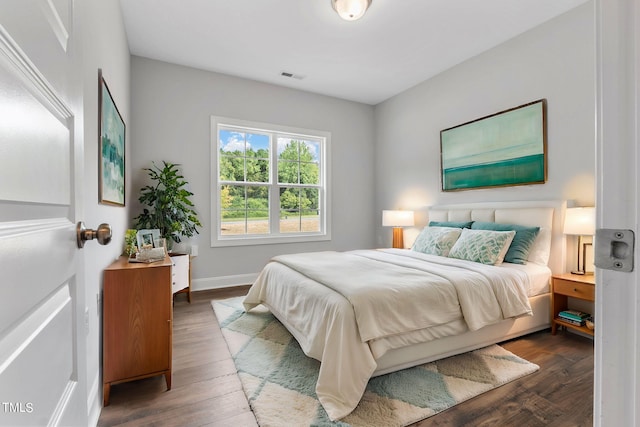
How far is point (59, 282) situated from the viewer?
1.98 ft

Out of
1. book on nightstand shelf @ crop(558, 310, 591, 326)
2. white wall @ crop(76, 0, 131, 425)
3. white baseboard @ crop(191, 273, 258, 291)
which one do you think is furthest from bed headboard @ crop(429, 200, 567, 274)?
white wall @ crop(76, 0, 131, 425)

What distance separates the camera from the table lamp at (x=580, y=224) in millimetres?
2398

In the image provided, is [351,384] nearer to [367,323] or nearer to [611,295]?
[367,323]

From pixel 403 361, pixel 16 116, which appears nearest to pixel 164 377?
pixel 403 361

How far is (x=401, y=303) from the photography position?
6.06ft

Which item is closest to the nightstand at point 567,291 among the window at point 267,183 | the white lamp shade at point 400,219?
the white lamp shade at point 400,219

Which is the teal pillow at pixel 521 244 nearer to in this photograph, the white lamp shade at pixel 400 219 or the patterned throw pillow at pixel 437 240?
the patterned throw pillow at pixel 437 240

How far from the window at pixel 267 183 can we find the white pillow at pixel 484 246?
2366 mm

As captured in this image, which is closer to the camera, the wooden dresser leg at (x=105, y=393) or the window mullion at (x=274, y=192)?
the wooden dresser leg at (x=105, y=393)

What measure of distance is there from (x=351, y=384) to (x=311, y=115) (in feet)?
13.0

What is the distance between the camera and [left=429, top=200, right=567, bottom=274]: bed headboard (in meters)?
2.74

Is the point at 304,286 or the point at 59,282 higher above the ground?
the point at 59,282

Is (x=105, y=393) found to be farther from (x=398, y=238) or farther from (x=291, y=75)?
(x=291, y=75)

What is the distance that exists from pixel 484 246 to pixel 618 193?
8.38 ft
